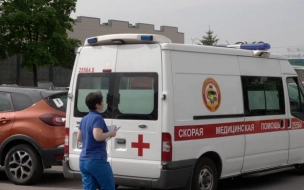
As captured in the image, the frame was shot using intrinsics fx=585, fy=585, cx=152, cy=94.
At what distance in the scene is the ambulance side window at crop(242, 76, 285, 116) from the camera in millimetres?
9445

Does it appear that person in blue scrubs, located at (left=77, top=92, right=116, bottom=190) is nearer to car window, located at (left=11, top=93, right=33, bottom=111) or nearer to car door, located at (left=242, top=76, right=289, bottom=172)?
car door, located at (left=242, top=76, right=289, bottom=172)

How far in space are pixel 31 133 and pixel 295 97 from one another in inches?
188

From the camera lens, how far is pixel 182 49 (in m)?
8.23

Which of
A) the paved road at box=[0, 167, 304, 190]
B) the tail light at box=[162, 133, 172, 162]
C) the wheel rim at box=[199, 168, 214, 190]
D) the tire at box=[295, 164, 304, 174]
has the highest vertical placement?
the tail light at box=[162, 133, 172, 162]

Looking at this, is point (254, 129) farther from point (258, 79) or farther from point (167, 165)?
point (167, 165)

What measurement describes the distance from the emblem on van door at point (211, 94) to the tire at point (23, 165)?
3233mm

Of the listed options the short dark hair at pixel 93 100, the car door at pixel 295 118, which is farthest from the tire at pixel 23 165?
the car door at pixel 295 118

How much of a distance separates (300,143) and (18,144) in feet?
16.6

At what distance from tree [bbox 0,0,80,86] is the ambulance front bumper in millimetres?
18516

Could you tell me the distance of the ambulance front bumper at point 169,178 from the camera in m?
7.84

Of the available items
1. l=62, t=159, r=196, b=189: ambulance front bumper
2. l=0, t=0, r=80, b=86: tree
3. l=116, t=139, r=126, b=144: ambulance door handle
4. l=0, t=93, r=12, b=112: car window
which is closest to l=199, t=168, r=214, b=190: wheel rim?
l=62, t=159, r=196, b=189: ambulance front bumper

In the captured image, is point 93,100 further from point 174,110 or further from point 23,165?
point 23,165

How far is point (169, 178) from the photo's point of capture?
785 cm

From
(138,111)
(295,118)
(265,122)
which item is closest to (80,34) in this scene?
(295,118)
